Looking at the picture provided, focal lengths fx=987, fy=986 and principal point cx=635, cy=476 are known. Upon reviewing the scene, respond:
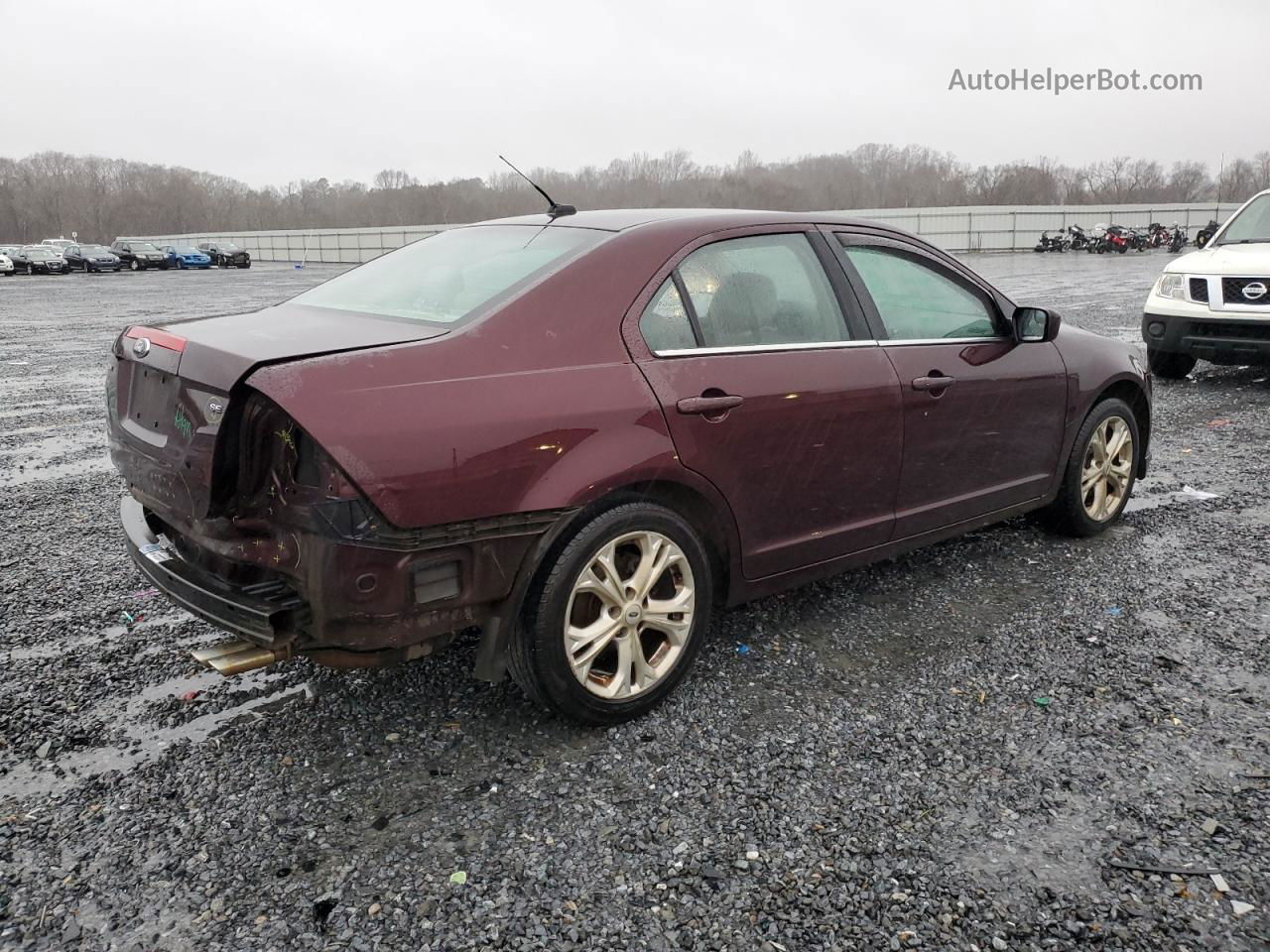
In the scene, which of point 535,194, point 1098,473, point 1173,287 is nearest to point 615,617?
Result: point 1098,473

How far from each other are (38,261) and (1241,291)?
159 ft

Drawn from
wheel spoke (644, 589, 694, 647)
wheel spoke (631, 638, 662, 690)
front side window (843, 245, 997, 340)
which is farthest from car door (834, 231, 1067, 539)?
wheel spoke (631, 638, 662, 690)

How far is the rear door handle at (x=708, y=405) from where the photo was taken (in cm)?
316

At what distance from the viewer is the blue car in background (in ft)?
166

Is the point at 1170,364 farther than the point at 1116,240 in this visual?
No

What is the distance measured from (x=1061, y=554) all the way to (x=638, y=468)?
9.06 feet

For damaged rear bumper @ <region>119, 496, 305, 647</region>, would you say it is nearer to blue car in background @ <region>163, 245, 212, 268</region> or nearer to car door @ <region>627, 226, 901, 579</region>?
car door @ <region>627, 226, 901, 579</region>

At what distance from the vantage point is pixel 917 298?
13.5 feet

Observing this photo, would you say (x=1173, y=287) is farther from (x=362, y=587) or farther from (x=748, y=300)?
(x=362, y=587)

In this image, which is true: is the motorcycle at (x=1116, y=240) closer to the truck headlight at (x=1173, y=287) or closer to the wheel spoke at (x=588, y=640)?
the truck headlight at (x=1173, y=287)

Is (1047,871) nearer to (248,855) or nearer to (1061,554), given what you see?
(248,855)

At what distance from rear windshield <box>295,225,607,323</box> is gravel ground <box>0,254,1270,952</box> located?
1.32 metres

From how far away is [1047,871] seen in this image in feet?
8.07

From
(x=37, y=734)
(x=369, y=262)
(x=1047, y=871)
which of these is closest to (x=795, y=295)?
(x=369, y=262)
